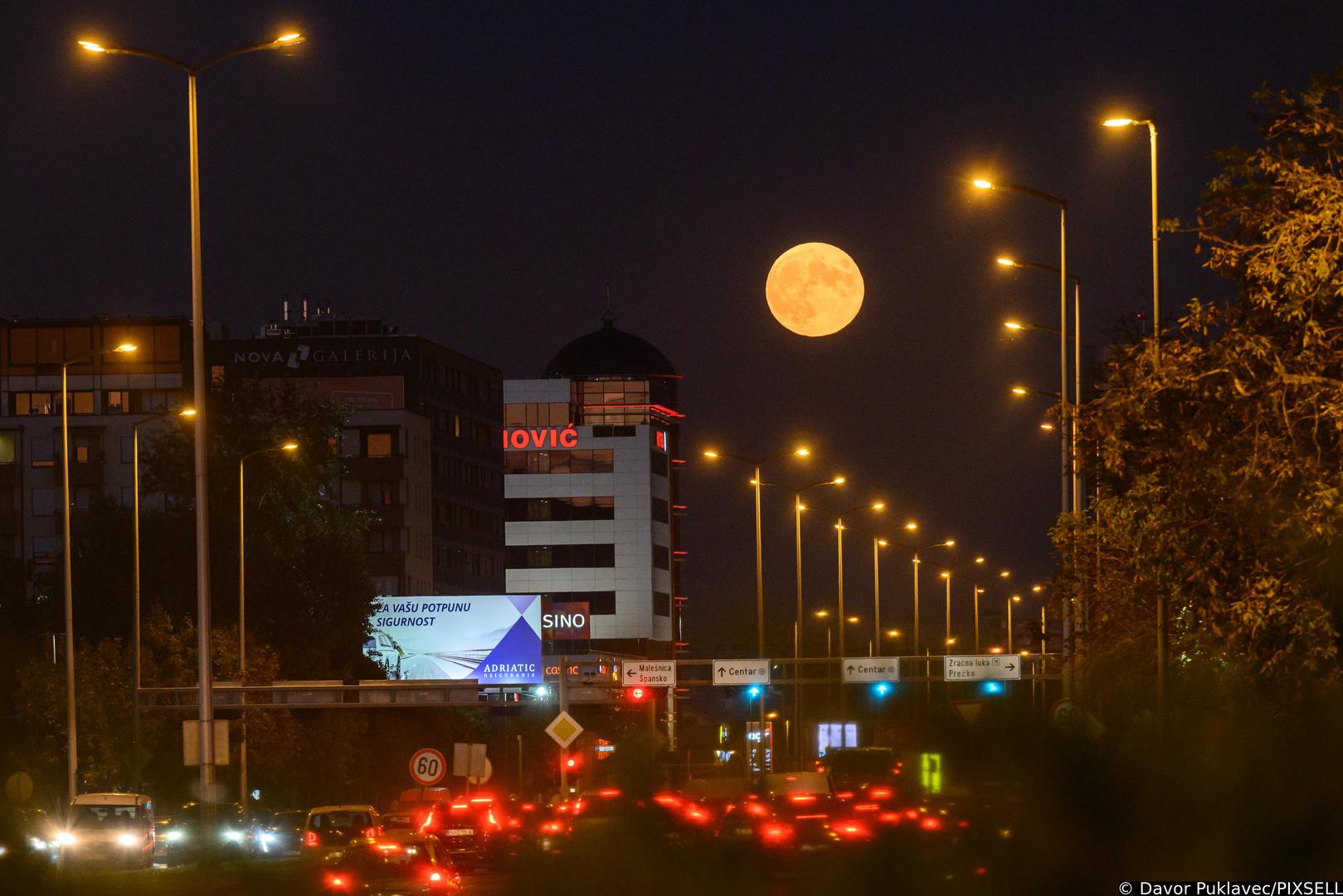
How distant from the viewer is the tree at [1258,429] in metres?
18.8

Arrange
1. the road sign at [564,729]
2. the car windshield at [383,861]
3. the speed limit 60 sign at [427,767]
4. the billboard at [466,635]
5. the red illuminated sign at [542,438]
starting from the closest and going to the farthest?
the car windshield at [383,861] → the speed limit 60 sign at [427,767] → the road sign at [564,729] → the billboard at [466,635] → the red illuminated sign at [542,438]

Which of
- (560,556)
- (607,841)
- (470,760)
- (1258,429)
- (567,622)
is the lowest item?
(567,622)

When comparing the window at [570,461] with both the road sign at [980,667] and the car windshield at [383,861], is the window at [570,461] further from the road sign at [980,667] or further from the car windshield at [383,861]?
the car windshield at [383,861]

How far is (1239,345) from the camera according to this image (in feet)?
63.1

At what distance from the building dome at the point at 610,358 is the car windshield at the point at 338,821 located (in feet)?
448

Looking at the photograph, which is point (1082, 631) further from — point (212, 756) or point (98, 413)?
point (98, 413)

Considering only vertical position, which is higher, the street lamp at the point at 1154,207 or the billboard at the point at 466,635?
the street lamp at the point at 1154,207

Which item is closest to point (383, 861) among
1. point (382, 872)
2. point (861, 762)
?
point (382, 872)

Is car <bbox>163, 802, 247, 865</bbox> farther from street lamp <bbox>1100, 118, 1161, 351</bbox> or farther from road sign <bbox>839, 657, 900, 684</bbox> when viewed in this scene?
street lamp <bbox>1100, 118, 1161, 351</bbox>

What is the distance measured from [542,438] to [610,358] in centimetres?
1548

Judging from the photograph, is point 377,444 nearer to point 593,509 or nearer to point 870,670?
point 593,509

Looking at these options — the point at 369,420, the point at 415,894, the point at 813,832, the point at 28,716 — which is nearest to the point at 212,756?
the point at 415,894

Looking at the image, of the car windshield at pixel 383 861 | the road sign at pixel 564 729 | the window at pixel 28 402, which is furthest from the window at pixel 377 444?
Answer: the car windshield at pixel 383 861

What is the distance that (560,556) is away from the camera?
544 feet
